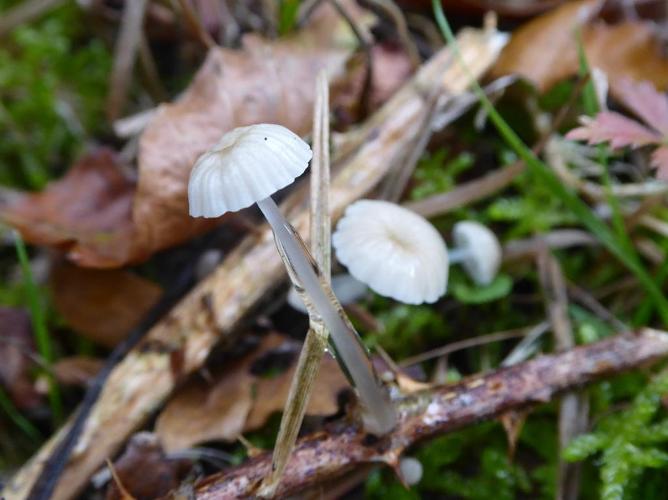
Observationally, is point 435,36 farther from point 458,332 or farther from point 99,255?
point 99,255

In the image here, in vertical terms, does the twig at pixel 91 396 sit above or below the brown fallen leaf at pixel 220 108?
below

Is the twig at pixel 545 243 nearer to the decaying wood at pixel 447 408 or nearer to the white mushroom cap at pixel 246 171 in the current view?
the decaying wood at pixel 447 408

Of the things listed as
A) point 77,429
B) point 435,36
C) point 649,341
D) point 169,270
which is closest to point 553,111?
point 435,36

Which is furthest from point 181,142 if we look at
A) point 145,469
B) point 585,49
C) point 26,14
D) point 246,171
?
point 585,49

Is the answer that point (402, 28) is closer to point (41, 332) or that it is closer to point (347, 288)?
point (347, 288)

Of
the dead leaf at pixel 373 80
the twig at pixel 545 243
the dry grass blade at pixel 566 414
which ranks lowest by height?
the dry grass blade at pixel 566 414

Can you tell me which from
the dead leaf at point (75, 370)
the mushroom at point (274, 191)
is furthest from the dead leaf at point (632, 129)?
the dead leaf at point (75, 370)

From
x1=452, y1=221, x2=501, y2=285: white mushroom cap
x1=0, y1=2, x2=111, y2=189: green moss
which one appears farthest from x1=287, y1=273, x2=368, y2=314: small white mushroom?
x1=0, y1=2, x2=111, y2=189: green moss
